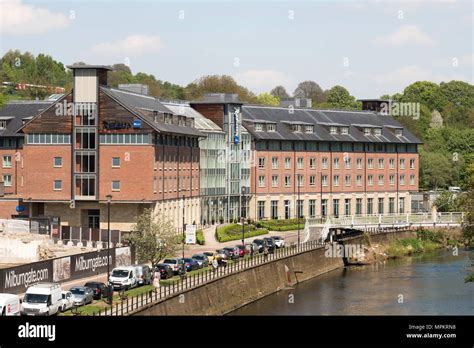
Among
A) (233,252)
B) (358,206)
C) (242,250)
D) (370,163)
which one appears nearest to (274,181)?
(358,206)

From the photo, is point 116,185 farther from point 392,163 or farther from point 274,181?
point 392,163

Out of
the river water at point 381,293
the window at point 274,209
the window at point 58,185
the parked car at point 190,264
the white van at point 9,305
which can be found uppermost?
the window at point 58,185

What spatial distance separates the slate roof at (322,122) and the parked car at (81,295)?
6340 cm

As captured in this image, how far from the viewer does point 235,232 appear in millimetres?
105688

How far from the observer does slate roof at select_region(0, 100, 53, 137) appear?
374 feet

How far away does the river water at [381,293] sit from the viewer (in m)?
72.9

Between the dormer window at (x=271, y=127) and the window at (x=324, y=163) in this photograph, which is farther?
the window at (x=324, y=163)

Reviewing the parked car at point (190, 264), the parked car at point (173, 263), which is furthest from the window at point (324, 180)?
the parked car at point (173, 263)

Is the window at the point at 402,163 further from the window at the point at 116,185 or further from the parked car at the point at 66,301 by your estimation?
the parked car at the point at 66,301

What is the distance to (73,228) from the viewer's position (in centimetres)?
8938

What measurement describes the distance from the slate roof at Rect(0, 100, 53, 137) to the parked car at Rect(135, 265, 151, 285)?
4830cm
